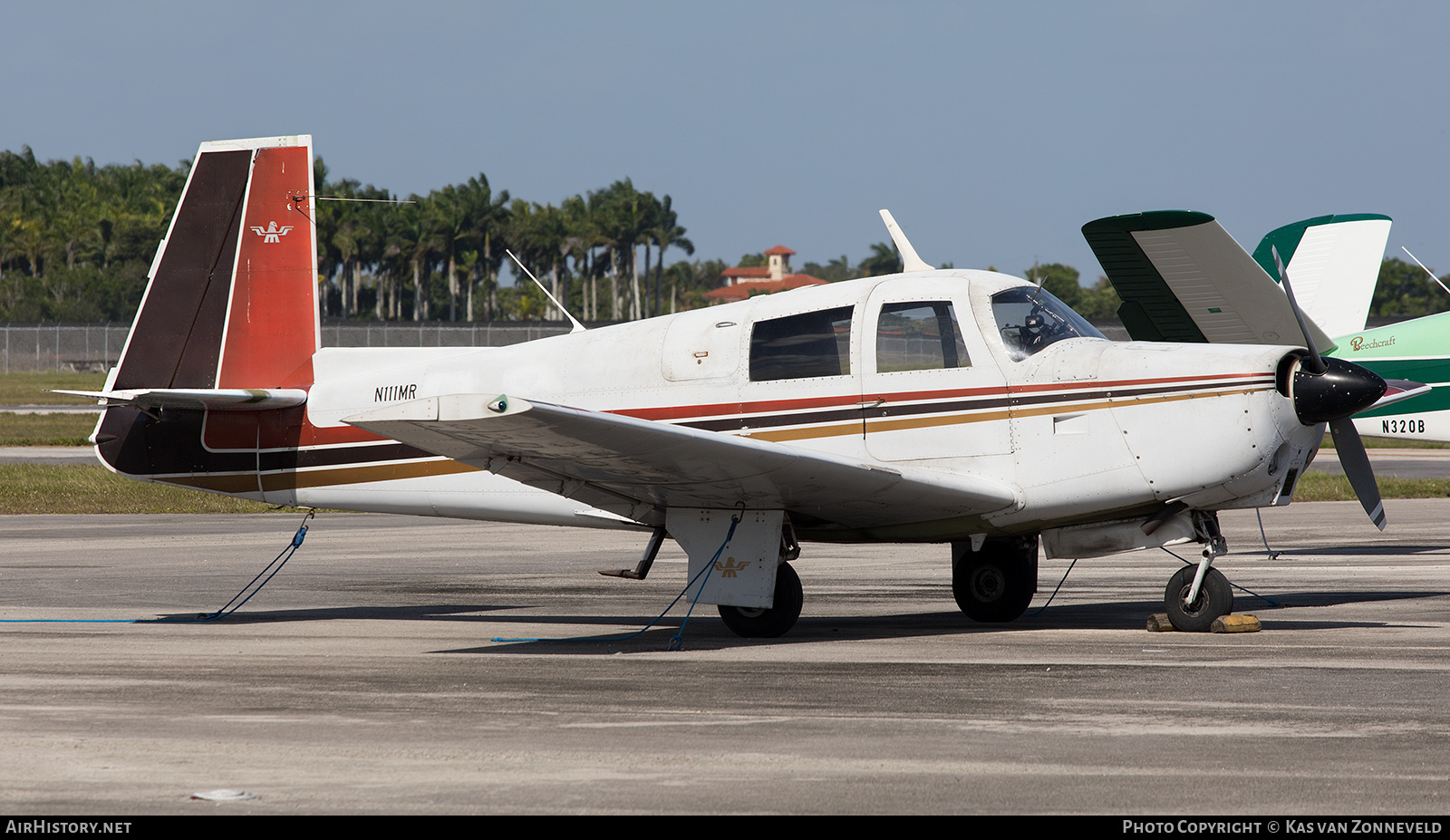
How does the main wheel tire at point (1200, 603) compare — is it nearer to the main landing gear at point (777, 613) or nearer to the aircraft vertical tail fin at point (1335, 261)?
the main landing gear at point (777, 613)

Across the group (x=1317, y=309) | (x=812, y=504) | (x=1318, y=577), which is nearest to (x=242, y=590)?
(x=812, y=504)

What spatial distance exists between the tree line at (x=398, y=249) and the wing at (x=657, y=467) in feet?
332

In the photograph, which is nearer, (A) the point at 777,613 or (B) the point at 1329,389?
(B) the point at 1329,389

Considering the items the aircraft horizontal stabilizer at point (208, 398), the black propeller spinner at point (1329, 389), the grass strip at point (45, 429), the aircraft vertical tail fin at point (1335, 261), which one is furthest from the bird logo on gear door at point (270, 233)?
the grass strip at point (45, 429)

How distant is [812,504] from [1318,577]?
21.3ft

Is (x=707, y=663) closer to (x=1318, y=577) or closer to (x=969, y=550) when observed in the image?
(x=969, y=550)

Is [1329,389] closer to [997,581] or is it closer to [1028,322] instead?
[1028,322]

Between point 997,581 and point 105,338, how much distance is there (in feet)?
261

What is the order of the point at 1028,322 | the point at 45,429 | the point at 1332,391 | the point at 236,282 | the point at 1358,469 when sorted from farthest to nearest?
the point at 45,429 → the point at 236,282 → the point at 1358,469 → the point at 1028,322 → the point at 1332,391

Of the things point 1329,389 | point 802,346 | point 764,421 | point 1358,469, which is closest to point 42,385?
point 764,421

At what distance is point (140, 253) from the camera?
11881 centimetres

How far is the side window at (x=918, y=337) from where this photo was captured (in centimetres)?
935

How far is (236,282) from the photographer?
37.0 feet

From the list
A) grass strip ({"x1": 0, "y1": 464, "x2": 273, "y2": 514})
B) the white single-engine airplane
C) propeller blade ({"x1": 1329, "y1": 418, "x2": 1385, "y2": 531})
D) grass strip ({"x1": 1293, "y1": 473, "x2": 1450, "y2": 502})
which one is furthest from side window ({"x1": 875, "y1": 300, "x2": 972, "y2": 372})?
grass strip ({"x1": 1293, "y1": 473, "x2": 1450, "y2": 502})
